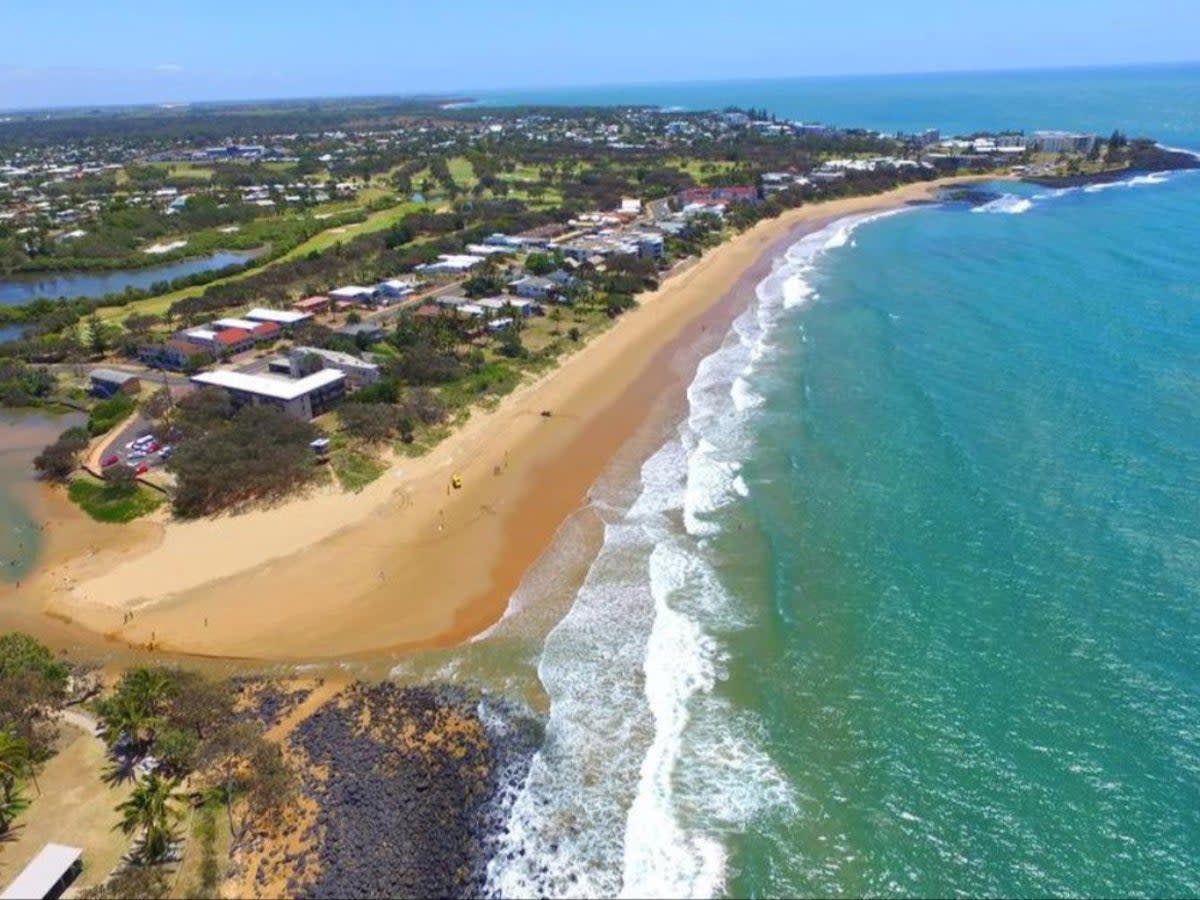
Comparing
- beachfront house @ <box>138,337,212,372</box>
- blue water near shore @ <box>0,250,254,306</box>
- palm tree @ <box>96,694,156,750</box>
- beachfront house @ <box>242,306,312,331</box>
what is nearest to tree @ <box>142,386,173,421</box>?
beachfront house @ <box>138,337,212,372</box>

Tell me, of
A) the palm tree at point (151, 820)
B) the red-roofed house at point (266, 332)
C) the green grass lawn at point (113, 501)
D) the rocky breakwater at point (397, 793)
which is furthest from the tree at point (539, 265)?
the palm tree at point (151, 820)

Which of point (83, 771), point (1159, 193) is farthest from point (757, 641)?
point (1159, 193)

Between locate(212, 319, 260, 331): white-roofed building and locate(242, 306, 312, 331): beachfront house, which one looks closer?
locate(212, 319, 260, 331): white-roofed building

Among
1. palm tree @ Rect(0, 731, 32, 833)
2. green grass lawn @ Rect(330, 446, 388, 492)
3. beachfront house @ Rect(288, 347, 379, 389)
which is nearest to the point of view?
palm tree @ Rect(0, 731, 32, 833)

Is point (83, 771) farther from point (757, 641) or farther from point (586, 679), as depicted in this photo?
point (757, 641)

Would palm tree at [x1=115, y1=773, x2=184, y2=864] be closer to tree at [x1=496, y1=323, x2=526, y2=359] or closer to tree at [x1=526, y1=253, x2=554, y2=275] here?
tree at [x1=496, y1=323, x2=526, y2=359]

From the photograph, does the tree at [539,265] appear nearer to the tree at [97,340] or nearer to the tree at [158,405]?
the tree at [97,340]

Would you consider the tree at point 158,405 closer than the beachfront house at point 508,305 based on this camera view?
Yes

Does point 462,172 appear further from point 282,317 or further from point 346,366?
point 346,366
